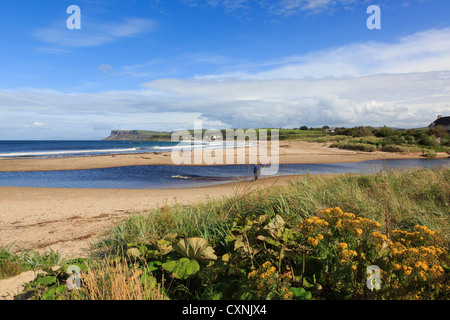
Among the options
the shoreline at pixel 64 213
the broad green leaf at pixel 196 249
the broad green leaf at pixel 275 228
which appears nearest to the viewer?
the broad green leaf at pixel 196 249

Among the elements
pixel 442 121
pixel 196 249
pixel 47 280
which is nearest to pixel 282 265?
pixel 196 249

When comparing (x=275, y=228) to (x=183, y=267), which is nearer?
(x=183, y=267)

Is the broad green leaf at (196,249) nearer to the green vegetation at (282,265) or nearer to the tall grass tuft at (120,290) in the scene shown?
the green vegetation at (282,265)

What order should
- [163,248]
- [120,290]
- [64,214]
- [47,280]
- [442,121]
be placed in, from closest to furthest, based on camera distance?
1. [120,290]
2. [47,280]
3. [163,248]
4. [64,214]
5. [442,121]

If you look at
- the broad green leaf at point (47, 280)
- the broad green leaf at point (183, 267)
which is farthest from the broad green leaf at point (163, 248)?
the broad green leaf at point (47, 280)

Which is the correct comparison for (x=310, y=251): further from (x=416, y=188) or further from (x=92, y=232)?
(x=92, y=232)

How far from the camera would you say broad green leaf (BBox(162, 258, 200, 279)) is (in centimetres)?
297

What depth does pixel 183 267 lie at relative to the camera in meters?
3.05

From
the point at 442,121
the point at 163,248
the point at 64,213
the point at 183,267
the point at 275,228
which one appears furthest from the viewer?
the point at 442,121

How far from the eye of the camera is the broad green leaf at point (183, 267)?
2.97 metres

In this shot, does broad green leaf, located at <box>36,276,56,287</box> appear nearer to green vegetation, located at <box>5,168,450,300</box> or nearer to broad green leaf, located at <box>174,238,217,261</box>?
green vegetation, located at <box>5,168,450,300</box>

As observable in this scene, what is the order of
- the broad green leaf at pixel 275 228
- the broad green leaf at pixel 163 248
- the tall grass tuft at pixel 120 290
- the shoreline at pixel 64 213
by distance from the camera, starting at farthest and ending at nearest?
1. the shoreline at pixel 64 213
2. the broad green leaf at pixel 163 248
3. the broad green leaf at pixel 275 228
4. the tall grass tuft at pixel 120 290

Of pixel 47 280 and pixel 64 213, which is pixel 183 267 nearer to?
pixel 47 280

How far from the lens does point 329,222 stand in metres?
2.74
